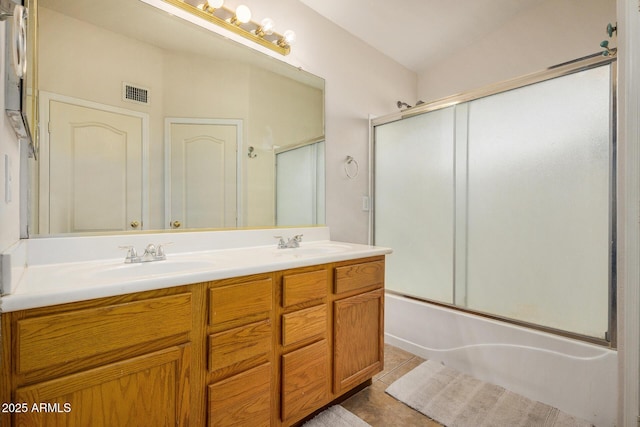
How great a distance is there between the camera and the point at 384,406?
1612mm

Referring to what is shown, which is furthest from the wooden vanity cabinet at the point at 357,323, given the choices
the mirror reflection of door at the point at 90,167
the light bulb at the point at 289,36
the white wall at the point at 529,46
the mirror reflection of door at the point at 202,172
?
the white wall at the point at 529,46

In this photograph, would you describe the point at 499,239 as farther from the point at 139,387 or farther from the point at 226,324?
the point at 139,387

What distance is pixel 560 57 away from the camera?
2244 mm

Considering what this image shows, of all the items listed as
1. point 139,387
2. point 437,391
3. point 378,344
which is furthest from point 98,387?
point 437,391

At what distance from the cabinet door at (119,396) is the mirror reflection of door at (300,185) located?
110 cm

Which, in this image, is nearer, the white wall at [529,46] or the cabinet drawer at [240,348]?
the cabinet drawer at [240,348]

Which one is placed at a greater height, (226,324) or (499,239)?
(499,239)

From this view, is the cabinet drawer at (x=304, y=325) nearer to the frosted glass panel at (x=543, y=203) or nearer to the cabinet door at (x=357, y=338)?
the cabinet door at (x=357, y=338)

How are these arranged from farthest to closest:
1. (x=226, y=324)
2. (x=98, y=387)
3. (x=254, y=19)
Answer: (x=254, y=19) → (x=226, y=324) → (x=98, y=387)

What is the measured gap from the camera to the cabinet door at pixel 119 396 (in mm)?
751

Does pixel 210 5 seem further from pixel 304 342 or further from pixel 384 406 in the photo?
pixel 384 406

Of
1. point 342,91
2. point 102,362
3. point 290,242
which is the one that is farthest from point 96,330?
point 342,91

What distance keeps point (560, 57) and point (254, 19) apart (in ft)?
7.39

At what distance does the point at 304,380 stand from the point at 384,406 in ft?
1.92
